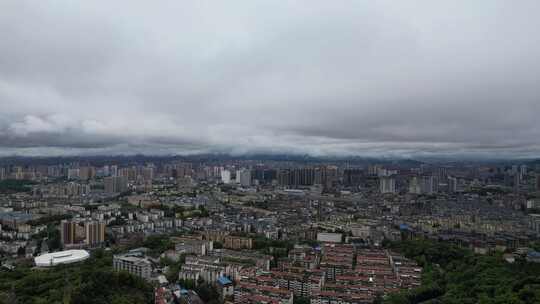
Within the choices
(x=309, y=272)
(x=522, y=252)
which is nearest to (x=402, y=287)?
(x=309, y=272)

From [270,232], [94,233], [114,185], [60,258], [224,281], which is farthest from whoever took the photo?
[114,185]

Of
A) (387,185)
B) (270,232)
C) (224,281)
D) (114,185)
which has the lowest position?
(270,232)

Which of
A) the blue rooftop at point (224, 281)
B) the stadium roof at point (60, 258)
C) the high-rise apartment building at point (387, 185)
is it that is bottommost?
the stadium roof at point (60, 258)

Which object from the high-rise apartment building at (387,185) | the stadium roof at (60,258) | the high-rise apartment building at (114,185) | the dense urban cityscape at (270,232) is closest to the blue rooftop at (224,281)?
the dense urban cityscape at (270,232)

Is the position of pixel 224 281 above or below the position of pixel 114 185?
below

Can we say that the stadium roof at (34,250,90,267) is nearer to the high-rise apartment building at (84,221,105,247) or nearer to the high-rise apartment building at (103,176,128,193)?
the high-rise apartment building at (84,221,105,247)

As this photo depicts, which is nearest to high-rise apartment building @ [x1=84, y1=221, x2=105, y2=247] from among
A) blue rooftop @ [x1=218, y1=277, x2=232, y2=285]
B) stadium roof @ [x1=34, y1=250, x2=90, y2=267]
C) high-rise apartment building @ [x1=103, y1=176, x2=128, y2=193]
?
stadium roof @ [x1=34, y1=250, x2=90, y2=267]

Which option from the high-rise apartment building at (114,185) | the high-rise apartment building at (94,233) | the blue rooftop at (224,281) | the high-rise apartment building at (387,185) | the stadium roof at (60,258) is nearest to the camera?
the blue rooftop at (224,281)

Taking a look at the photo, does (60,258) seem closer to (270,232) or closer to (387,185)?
(270,232)

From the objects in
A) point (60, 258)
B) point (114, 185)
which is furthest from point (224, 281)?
point (114, 185)

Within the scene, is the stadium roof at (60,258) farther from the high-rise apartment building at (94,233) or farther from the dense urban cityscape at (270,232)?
the high-rise apartment building at (94,233)
